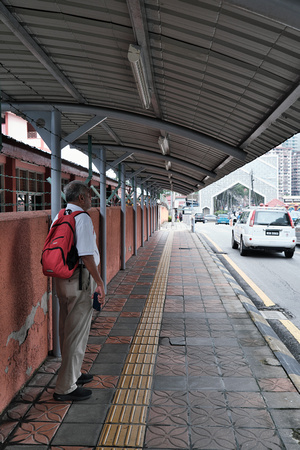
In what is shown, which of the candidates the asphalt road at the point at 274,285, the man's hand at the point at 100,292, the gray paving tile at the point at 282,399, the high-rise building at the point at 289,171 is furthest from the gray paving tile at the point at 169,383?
the high-rise building at the point at 289,171

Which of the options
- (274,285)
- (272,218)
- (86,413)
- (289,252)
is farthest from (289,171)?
(86,413)

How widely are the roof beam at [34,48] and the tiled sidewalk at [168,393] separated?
122 inches

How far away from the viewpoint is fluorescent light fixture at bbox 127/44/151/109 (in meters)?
A: 3.61

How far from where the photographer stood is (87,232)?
3.75m

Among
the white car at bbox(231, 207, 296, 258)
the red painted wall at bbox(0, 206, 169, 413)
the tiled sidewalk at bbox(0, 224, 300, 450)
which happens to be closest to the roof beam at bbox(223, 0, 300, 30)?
the red painted wall at bbox(0, 206, 169, 413)

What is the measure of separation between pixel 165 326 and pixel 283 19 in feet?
15.8

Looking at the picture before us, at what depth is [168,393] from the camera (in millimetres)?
4047

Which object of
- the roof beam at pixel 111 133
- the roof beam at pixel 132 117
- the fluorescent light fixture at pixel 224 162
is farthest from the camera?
the fluorescent light fixture at pixel 224 162

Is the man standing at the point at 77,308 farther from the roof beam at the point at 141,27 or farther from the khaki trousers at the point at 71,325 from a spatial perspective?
the roof beam at the point at 141,27

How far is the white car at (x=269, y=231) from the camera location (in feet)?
49.8

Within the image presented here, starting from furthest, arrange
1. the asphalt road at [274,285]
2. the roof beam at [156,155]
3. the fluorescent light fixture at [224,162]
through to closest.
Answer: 1. the roof beam at [156,155]
2. the fluorescent light fixture at [224,162]
3. the asphalt road at [274,285]

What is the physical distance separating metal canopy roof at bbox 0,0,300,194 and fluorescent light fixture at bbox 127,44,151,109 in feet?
0.13

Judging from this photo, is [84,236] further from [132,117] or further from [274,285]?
[274,285]

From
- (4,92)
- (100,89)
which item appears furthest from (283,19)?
(4,92)
